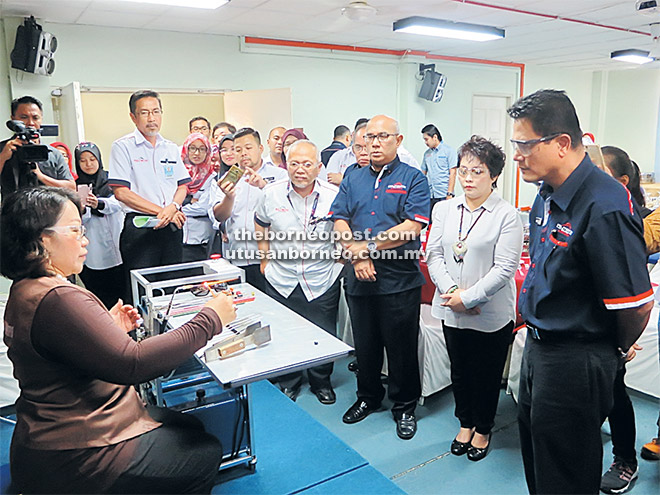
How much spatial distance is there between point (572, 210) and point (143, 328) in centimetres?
185

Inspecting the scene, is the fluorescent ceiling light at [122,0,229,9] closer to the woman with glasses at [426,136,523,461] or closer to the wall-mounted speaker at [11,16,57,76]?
the wall-mounted speaker at [11,16,57,76]

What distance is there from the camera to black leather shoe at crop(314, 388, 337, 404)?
2.93 meters

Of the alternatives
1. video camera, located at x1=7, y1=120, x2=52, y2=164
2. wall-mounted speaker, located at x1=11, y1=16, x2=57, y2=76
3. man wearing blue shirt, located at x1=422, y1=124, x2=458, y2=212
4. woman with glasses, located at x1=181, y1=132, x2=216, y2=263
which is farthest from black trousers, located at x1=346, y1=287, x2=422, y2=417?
man wearing blue shirt, located at x1=422, y1=124, x2=458, y2=212

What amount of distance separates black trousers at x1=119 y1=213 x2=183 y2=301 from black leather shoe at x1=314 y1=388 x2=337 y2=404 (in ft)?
4.12

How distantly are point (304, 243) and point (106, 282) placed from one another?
5.49 feet

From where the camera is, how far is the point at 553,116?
4.84ft

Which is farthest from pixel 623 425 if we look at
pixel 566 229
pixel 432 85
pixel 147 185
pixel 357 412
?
pixel 432 85

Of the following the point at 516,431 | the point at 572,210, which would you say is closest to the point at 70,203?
the point at 572,210

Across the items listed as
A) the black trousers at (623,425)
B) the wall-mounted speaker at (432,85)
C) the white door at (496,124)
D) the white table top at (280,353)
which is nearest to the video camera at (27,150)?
the white table top at (280,353)

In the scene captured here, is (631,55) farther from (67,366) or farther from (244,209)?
(67,366)

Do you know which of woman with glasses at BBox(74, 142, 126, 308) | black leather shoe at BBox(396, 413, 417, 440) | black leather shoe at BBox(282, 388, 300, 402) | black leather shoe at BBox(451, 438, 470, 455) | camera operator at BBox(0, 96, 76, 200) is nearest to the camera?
black leather shoe at BBox(451, 438, 470, 455)

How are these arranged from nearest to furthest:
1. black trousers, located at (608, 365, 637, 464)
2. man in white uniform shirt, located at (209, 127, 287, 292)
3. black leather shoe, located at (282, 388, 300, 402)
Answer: black trousers, located at (608, 365, 637, 464), black leather shoe, located at (282, 388, 300, 402), man in white uniform shirt, located at (209, 127, 287, 292)

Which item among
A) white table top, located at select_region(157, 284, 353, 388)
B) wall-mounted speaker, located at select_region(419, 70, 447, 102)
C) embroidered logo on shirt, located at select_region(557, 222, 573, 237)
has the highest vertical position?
wall-mounted speaker, located at select_region(419, 70, 447, 102)

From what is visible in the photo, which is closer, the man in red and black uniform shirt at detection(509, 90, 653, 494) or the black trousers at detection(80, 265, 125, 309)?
the man in red and black uniform shirt at detection(509, 90, 653, 494)
